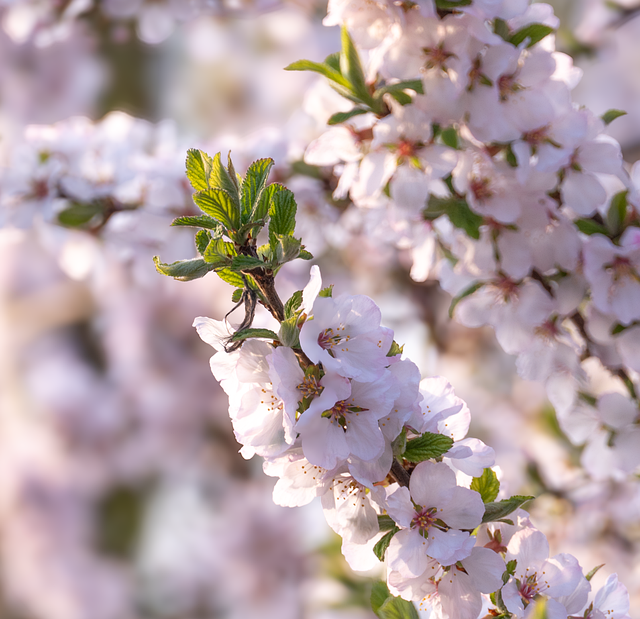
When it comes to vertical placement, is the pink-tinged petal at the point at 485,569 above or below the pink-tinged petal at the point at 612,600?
above

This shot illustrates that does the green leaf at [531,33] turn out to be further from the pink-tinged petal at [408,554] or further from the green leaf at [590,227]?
the pink-tinged petal at [408,554]

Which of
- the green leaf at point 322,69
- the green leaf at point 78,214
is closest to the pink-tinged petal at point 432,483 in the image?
Result: the green leaf at point 322,69

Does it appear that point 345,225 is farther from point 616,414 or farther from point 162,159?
point 616,414

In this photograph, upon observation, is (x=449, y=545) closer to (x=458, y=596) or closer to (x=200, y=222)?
(x=458, y=596)

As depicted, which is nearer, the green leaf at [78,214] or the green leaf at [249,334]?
the green leaf at [249,334]

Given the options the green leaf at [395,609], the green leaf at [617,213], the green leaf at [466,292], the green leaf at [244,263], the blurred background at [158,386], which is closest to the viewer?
the green leaf at [244,263]

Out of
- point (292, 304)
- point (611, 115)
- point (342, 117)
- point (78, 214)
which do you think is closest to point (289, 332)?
point (292, 304)
